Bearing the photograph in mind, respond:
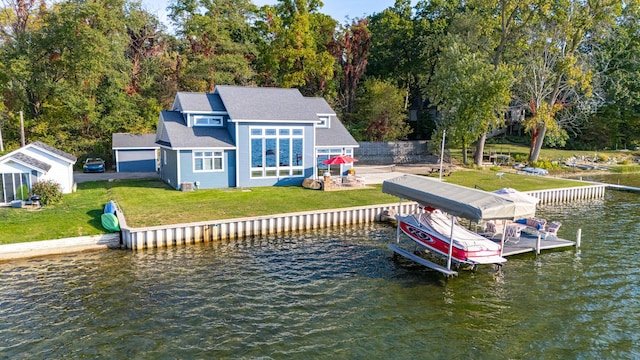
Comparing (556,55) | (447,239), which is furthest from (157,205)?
(556,55)

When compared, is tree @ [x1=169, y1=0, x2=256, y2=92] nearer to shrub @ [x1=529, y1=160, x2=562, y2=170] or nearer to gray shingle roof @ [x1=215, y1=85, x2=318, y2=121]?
gray shingle roof @ [x1=215, y1=85, x2=318, y2=121]

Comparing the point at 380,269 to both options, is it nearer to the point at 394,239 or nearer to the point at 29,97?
the point at 394,239

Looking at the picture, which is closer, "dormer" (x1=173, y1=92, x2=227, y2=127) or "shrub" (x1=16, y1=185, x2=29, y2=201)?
"shrub" (x1=16, y1=185, x2=29, y2=201)

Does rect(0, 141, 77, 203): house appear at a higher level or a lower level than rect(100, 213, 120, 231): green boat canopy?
higher

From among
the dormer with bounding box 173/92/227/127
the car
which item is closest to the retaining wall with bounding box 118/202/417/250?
the dormer with bounding box 173/92/227/127

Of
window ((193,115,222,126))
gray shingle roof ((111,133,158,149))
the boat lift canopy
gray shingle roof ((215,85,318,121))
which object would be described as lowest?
the boat lift canopy

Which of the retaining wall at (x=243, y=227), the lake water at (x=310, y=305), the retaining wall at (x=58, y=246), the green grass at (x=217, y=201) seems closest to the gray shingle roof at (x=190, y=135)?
the green grass at (x=217, y=201)

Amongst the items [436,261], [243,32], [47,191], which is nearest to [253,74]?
[243,32]
